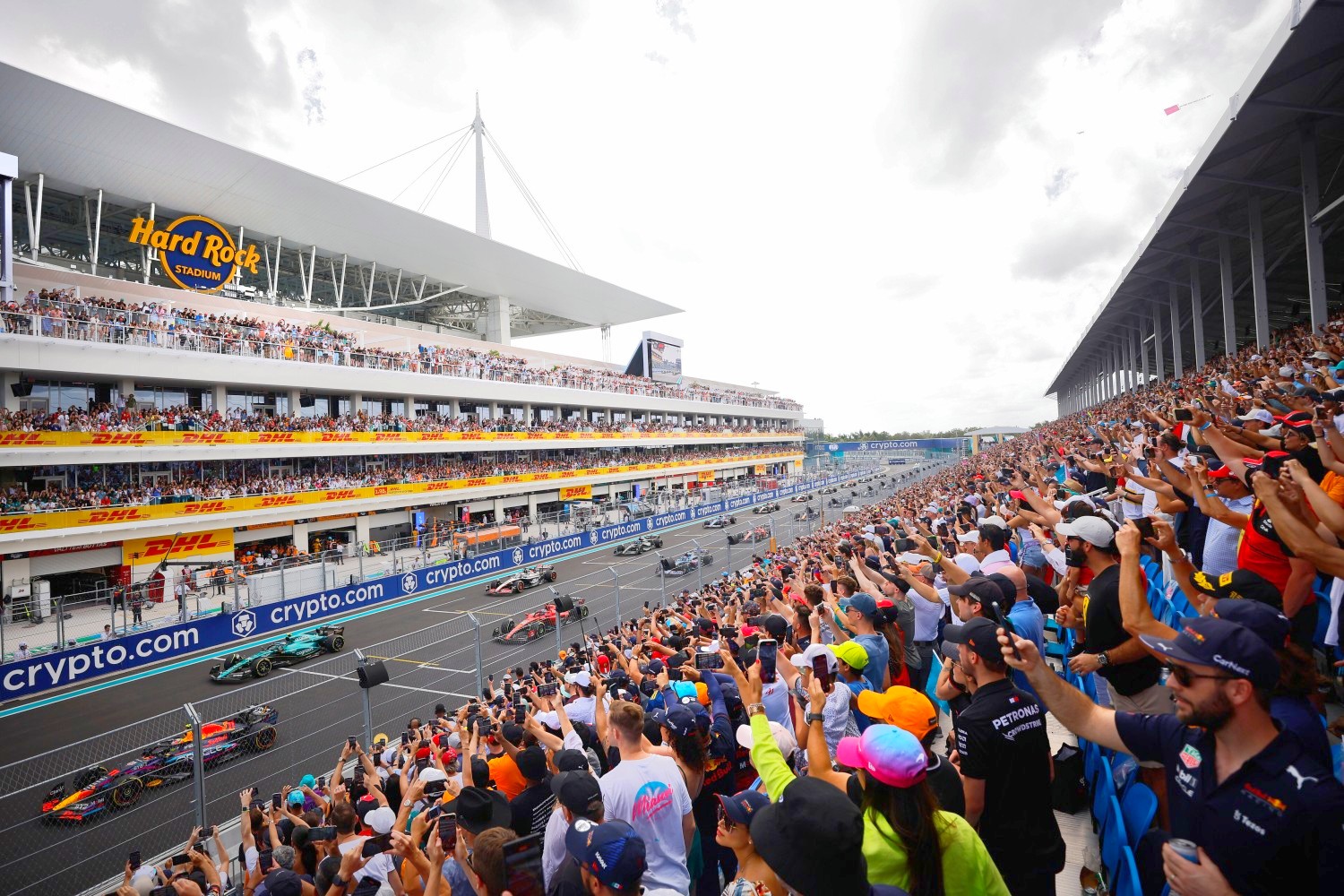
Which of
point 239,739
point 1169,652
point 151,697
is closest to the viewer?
point 1169,652

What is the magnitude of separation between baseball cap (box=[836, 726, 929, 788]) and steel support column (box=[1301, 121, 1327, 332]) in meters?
16.2

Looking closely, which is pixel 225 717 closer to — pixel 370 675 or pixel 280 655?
pixel 370 675

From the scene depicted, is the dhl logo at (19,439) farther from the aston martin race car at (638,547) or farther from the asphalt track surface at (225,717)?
the aston martin race car at (638,547)

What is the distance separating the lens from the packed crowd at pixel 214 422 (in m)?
17.8

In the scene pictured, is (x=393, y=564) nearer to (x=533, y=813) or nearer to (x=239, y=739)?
(x=239, y=739)

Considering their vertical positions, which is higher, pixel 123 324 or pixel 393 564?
pixel 123 324

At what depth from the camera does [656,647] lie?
7.02 meters

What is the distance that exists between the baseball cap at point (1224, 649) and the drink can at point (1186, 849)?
47 centimetres

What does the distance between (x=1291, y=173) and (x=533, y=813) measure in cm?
2088

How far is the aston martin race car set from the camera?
27.4m

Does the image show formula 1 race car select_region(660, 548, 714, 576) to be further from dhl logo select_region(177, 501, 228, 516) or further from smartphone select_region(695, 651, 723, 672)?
dhl logo select_region(177, 501, 228, 516)

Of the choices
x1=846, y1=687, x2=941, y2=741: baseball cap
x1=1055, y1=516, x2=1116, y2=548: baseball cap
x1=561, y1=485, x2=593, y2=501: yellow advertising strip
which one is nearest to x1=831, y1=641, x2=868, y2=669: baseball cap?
x1=846, y1=687, x2=941, y2=741: baseball cap

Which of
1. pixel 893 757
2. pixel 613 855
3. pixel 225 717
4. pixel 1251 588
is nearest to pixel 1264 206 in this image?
pixel 1251 588

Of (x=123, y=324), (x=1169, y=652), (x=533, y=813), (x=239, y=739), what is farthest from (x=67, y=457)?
(x=1169, y=652)
